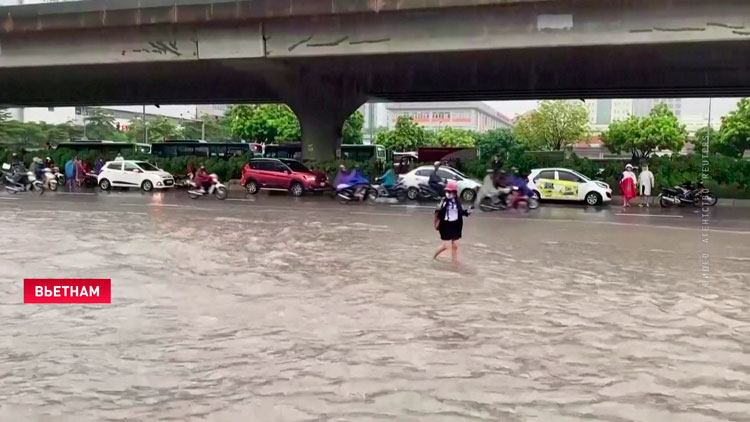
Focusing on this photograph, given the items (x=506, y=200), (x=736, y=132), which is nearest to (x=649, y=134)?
(x=736, y=132)

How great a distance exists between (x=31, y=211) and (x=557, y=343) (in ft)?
55.9

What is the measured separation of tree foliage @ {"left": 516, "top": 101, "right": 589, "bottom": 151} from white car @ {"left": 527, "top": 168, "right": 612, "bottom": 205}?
4043 centimetres

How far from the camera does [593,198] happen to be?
80.6ft

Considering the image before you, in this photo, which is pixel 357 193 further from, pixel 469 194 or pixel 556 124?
pixel 556 124

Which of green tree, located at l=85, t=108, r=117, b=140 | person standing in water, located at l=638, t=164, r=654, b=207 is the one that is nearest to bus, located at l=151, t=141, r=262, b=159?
person standing in water, located at l=638, t=164, r=654, b=207

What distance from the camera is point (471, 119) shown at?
12800cm

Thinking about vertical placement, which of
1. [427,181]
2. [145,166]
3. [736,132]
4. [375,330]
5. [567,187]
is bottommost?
[375,330]

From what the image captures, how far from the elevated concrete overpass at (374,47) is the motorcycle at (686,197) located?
461 centimetres

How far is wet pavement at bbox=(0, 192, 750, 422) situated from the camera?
17.4ft

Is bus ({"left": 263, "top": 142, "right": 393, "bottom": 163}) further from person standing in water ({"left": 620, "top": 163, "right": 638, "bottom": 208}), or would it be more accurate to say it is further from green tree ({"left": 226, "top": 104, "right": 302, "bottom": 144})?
person standing in water ({"left": 620, "top": 163, "right": 638, "bottom": 208})

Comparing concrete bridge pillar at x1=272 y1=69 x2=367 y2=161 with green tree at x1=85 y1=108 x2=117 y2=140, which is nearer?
concrete bridge pillar at x1=272 y1=69 x2=367 y2=161

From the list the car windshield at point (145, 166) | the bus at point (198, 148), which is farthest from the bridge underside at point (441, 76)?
the car windshield at point (145, 166)

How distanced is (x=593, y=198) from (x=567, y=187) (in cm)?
96

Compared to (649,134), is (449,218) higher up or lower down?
lower down
